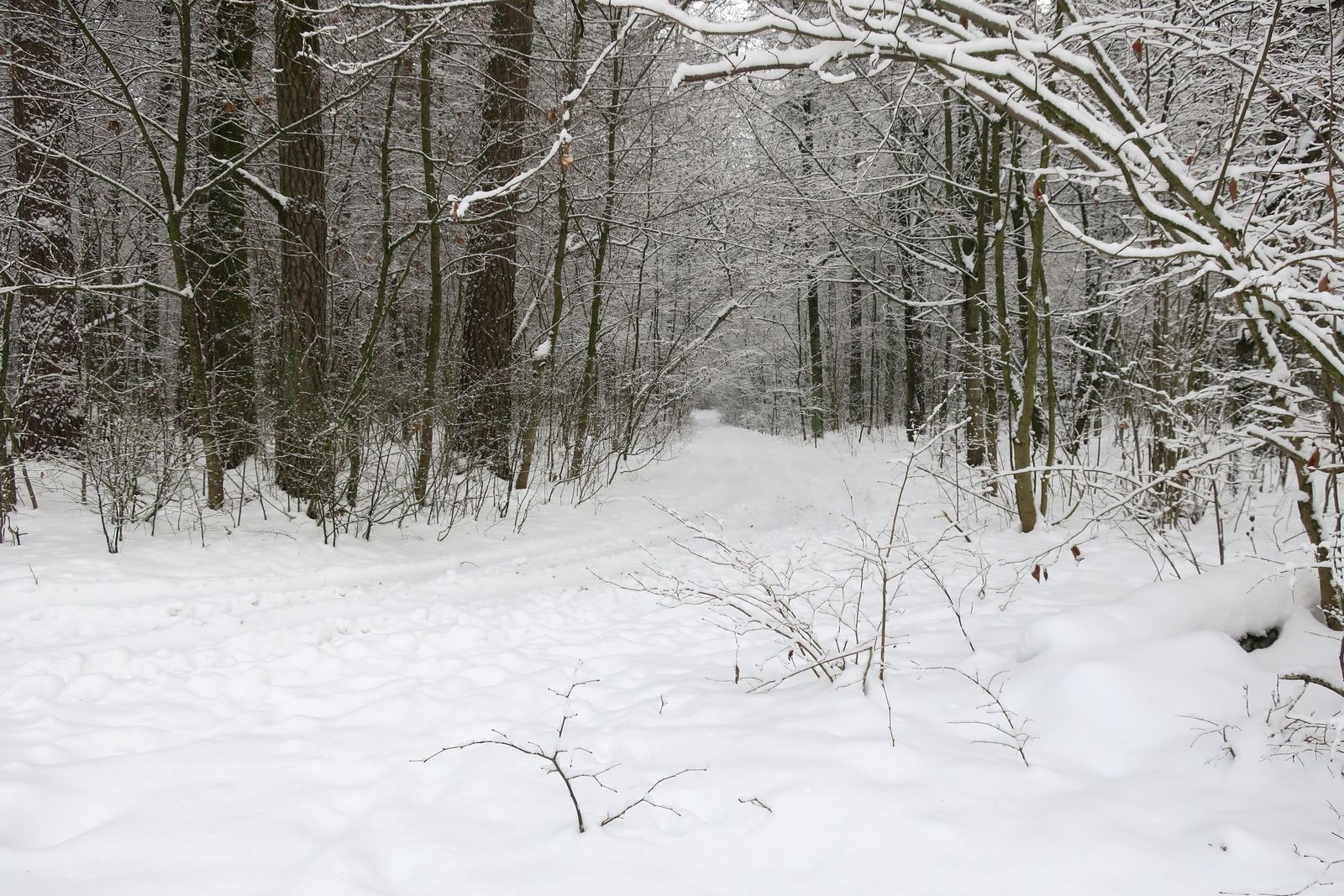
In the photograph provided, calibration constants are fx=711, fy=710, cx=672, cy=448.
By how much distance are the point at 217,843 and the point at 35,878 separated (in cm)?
43

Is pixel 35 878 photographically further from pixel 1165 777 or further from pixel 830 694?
pixel 1165 777

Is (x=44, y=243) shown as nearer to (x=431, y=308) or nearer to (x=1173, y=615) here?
Result: (x=431, y=308)

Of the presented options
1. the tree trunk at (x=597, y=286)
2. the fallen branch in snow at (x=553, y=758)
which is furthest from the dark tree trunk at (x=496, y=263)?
the fallen branch in snow at (x=553, y=758)

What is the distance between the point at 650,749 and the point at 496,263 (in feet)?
27.8

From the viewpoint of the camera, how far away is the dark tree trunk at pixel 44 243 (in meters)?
7.59

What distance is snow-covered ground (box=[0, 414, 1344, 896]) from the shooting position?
2.05 m

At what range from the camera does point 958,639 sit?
396 cm

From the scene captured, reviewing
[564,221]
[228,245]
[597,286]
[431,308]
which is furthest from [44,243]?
[597,286]

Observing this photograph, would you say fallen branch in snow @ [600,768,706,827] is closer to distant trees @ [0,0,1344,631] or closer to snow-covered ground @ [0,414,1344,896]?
snow-covered ground @ [0,414,1344,896]

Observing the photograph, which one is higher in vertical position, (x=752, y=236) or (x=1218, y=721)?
(x=752, y=236)

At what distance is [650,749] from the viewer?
2895 millimetres

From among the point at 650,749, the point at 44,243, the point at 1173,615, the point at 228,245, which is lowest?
the point at 650,749

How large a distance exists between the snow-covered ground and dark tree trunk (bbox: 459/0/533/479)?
4081 millimetres

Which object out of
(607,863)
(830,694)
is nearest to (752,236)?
(830,694)
